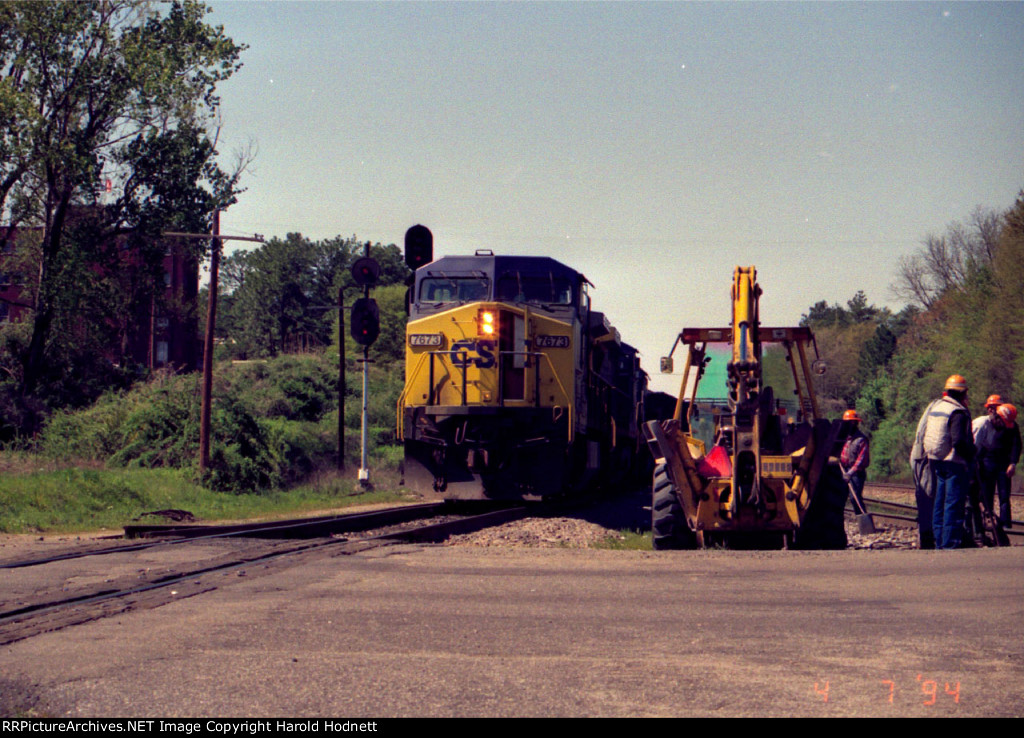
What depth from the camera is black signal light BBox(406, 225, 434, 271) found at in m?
24.7

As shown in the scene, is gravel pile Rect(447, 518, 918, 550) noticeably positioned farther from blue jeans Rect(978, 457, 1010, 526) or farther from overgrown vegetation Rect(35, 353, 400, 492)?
overgrown vegetation Rect(35, 353, 400, 492)

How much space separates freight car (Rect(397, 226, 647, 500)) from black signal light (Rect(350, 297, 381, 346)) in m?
8.22

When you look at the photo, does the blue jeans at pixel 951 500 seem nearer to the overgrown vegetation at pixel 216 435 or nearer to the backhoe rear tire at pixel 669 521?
the backhoe rear tire at pixel 669 521

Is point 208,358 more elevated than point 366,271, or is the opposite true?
point 366,271

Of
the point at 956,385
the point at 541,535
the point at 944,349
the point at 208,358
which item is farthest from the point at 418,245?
the point at 944,349

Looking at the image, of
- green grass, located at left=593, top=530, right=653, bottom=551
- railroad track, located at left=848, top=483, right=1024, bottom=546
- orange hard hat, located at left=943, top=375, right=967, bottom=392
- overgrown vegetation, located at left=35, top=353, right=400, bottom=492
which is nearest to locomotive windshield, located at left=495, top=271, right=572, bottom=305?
green grass, located at left=593, top=530, right=653, bottom=551

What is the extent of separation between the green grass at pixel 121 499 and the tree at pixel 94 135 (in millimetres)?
12941

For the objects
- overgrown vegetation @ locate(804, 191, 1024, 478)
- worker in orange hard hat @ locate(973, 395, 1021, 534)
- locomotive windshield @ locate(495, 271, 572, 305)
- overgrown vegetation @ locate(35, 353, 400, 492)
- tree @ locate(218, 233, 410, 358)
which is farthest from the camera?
tree @ locate(218, 233, 410, 358)

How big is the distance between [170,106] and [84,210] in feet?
16.4

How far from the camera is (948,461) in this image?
35.3 feet

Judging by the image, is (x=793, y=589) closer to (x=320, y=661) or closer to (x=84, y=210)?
(x=320, y=661)

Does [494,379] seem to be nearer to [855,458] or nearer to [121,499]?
[855,458]

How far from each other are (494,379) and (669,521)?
6.12m

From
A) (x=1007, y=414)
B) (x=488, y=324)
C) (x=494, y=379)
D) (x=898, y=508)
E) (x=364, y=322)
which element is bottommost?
(x=898, y=508)
